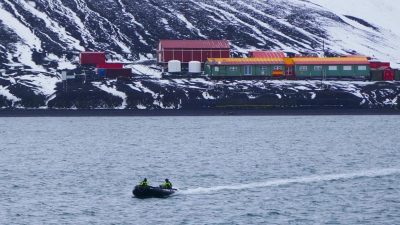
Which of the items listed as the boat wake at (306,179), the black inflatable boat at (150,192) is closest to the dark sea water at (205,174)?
the boat wake at (306,179)

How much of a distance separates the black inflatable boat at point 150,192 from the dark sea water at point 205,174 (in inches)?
25.7

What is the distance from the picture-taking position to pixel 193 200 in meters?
95.6

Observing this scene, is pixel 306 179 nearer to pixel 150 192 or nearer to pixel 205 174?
pixel 205 174

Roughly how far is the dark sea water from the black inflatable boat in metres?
0.65

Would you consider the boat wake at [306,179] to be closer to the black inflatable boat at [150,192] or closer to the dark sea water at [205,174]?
the dark sea water at [205,174]

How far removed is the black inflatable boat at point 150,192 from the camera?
9556cm

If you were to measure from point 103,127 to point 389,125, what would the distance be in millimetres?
51812

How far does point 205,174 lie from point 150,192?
62.9 ft

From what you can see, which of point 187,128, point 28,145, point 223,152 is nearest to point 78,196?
point 223,152

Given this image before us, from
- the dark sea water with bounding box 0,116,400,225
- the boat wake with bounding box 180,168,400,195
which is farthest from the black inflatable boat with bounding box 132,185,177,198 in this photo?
the boat wake with bounding box 180,168,400,195

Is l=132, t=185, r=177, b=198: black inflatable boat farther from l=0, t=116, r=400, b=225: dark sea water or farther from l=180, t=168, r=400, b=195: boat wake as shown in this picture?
l=180, t=168, r=400, b=195: boat wake

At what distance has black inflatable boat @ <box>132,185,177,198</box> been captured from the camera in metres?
95.6

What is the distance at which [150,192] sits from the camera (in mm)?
95938

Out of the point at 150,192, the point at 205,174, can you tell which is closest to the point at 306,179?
the point at 205,174
